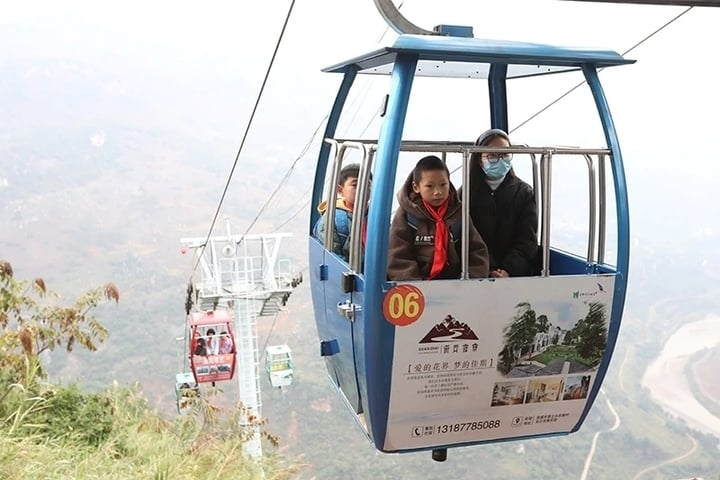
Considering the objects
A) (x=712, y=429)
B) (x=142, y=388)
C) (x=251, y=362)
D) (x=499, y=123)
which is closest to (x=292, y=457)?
(x=142, y=388)

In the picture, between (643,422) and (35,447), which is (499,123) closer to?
(35,447)

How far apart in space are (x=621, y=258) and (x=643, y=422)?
1835 centimetres

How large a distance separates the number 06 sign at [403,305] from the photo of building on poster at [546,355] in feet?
0.93

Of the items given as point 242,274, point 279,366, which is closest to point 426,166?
point 242,274

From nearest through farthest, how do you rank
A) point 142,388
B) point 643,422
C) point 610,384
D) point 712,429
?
point 142,388
point 712,429
point 643,422
point 610,384

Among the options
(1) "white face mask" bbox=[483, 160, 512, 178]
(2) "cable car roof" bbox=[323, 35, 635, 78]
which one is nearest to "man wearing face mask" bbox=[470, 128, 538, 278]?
(1) "white face mask" bbox=[483, 160, 512, 178]

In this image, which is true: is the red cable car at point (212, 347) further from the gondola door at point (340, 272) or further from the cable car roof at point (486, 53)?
the cable car roof at point (486, 53)

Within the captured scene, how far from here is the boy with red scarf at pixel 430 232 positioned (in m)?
2.10

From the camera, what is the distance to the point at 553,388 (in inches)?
87.3

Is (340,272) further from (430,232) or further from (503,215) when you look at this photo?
(503,215)

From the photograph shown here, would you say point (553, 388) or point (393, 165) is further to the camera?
point (553, 388)

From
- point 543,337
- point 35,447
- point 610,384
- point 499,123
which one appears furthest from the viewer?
point 610,384

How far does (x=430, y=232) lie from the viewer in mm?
2129

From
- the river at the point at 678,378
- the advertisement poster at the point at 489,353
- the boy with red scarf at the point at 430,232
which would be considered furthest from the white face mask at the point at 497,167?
the river at the point at 678,378
